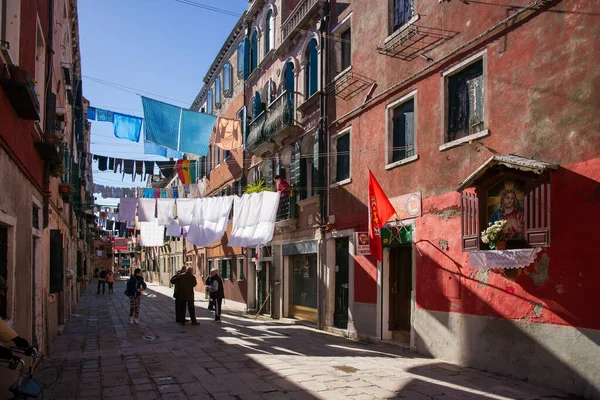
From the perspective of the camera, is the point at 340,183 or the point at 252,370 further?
the point at 340,183

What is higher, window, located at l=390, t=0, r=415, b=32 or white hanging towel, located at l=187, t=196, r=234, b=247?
window, located at l=390, t=0, r=415, b=32

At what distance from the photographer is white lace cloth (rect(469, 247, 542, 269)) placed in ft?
25.1

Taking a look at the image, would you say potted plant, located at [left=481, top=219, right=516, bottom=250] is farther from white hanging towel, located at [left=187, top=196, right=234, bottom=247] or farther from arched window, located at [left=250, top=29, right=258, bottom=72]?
arched window, located at [left=250, top=29, right=258, bottom=72]

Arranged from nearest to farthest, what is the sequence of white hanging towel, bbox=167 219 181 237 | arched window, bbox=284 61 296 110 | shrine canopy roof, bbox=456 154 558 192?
shrine canopy roof, bbox=456 154 558 192
arched window, bbox=284 61 296 110
white hanging towel, bbox=167 219 181 237

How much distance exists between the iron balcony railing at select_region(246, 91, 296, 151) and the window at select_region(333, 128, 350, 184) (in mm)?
2717

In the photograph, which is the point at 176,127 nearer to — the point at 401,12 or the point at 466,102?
A: the point at 401,12

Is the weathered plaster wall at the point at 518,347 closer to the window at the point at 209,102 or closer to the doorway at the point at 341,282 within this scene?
the doorway at the point at 341,282

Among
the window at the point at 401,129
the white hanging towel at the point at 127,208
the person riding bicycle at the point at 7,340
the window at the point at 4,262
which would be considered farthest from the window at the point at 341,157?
the white hanging towel at the point at 127,208

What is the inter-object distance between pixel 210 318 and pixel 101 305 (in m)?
8.66

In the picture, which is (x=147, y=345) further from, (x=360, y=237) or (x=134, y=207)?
(x=134, y=207)

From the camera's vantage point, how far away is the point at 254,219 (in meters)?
15.2

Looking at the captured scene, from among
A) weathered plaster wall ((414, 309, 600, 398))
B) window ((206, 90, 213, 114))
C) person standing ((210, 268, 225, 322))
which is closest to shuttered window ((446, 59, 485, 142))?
weathered plaster wall ((414, 309, 600, 398))

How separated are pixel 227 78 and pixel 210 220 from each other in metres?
11.2

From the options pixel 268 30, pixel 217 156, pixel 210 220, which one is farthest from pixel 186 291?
pixel 217 156
